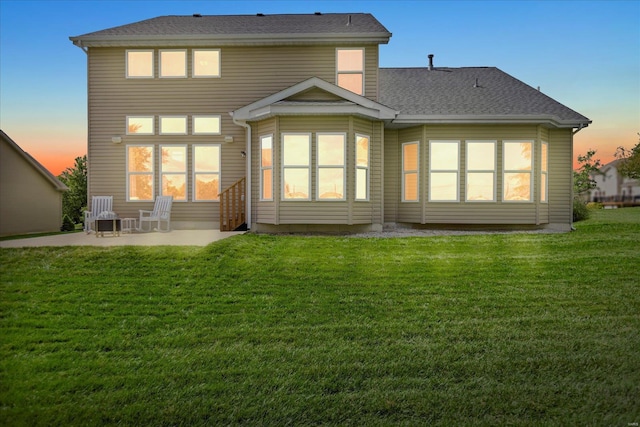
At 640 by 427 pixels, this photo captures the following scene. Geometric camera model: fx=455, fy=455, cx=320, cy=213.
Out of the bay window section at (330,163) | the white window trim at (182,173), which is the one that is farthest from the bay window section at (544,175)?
the white window trim at (182,173)

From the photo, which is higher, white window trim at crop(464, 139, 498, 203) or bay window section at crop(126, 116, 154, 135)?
bay window section at crop(126, 116, 154, 135)

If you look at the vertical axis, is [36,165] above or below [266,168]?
above

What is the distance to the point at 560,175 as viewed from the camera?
50.1ft

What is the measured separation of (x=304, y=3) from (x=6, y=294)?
48.9ft

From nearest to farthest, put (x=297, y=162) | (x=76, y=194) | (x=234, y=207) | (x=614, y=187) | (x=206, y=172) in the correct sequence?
(x=297, y=162) → (x=234, y=207) → (x=206, y=172) → (x=76, y=194) → (x=614, y=187)

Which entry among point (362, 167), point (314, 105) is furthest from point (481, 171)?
point (314, 105)

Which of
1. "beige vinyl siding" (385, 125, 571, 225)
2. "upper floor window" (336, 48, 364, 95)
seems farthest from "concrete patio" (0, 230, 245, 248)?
"upper floor window" (336, 48, 364, 95)

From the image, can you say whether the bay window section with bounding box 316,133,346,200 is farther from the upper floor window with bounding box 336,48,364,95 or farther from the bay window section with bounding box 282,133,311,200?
the upper floor window with bounding box 336,48,364,95

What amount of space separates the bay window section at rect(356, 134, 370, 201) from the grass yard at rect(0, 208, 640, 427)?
3.28 meters

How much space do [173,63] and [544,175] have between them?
12.9m

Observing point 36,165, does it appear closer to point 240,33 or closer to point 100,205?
point 100,205

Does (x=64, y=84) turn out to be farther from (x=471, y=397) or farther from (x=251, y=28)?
(x=471, y=397)

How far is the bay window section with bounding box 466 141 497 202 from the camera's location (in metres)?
14.4

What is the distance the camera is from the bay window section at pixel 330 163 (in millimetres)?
12633
